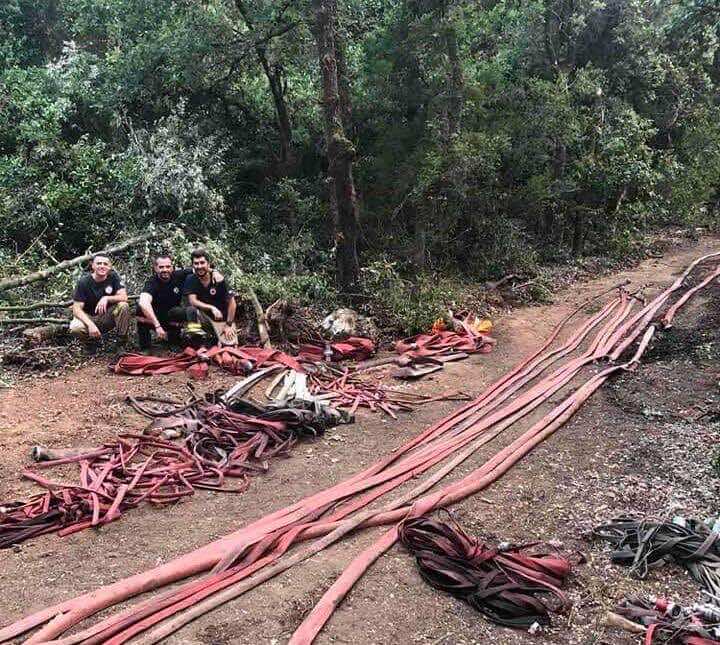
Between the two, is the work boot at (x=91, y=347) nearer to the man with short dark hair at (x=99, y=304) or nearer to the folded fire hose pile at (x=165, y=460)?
the man with short dark hair at (x=99, y=304)

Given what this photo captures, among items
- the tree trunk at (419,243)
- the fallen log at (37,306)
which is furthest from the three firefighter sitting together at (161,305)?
the tree trunk at (419,243)

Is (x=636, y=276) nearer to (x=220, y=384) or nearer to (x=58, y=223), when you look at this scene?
(x=220, y=384)

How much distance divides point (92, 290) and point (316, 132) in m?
6.13

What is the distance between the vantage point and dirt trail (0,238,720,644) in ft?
9.31

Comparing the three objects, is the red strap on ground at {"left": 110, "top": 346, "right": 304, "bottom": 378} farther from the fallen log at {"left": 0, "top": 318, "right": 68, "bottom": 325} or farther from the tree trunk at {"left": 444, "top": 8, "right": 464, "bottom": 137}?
the tree trunk at {"left": 444, "top": 8, "right": 464, "bottom": 137}

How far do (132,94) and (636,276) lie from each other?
8960mm

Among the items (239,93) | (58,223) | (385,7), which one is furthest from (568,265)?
(58,223)

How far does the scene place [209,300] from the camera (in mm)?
6891

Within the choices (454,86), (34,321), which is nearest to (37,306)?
(34,321)

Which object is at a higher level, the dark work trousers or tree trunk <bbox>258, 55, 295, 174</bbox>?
tree trunk <bbox>258, 55, 295, 174</bbox>

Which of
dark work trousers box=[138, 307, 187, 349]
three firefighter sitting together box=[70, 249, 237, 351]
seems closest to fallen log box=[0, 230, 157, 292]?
three firefighter sitting together box=[70, 249, 237, 351]

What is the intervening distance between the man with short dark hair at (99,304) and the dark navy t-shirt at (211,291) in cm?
66

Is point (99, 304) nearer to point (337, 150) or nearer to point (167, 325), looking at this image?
point (167, 325)

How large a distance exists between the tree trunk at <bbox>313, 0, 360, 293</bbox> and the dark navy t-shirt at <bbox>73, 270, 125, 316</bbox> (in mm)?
3128
